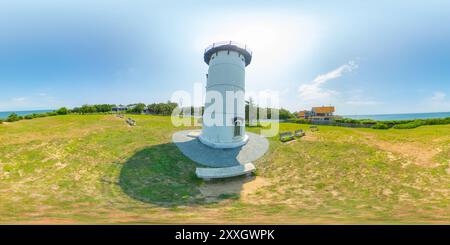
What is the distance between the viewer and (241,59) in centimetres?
1961

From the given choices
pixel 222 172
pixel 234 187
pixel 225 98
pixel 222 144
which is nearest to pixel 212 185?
pixel 222 172

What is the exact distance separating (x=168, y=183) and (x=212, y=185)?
2.43 m

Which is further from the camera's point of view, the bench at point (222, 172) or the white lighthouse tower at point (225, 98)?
the white lighthouse tower at point (225, 98)

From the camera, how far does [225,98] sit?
18.4m

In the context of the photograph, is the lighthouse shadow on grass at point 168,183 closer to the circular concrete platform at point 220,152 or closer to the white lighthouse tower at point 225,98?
the circular concrete platform at point 220,152

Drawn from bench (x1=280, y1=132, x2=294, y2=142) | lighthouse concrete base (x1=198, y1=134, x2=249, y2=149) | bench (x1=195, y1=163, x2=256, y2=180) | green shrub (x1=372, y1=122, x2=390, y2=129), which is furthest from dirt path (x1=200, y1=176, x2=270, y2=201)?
green shrub (x1=372, y1=122, x2=390, y2=129)

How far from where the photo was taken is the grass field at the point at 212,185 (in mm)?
6277

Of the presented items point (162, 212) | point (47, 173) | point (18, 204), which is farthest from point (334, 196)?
point (47, 173)

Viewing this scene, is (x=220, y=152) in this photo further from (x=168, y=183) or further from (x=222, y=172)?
(x=168, y=183)

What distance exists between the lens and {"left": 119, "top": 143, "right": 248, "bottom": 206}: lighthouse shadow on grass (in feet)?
29.9

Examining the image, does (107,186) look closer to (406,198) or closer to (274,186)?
(274,186)

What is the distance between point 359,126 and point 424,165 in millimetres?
23313

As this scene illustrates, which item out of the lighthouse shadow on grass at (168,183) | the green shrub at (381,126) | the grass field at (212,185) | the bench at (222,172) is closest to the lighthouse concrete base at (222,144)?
the grass field at (212,185)

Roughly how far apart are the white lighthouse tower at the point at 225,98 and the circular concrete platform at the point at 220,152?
0.74 m
